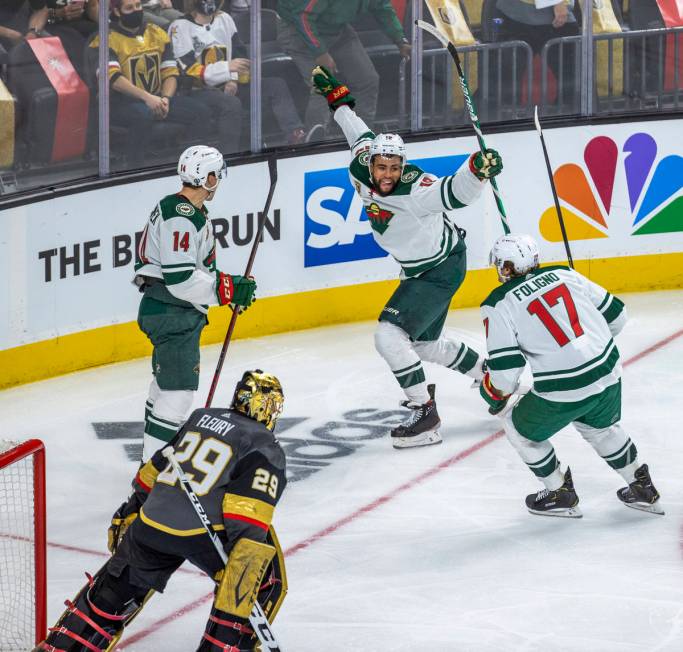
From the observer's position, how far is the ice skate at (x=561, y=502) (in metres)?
5.24

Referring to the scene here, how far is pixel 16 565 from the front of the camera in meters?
4.79

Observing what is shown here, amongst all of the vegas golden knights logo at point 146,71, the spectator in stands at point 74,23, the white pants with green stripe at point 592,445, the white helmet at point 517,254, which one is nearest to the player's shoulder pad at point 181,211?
the white helmet at point 517,254

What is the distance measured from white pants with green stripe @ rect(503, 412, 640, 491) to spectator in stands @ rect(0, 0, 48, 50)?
2.92 meters

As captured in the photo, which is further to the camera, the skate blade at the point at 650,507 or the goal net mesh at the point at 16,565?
the skate blade at the point at 650,507

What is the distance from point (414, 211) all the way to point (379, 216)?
153mm

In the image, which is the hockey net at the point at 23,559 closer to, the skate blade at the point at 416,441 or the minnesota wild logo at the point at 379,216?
the skate blade at the point at 416,441

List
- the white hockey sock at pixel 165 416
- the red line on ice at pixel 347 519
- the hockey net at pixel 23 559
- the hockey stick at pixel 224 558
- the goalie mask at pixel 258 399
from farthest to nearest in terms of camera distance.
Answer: the white hockey sock at pixel 165 416, the red line on ice at pixel 347 519, the hockey net at pixel 23 559, the goalie mask at pixel 258 399, the hockey stick at pixel 224 558

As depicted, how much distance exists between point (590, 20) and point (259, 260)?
7.52 feet

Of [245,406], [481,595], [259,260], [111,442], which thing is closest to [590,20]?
[259,260]

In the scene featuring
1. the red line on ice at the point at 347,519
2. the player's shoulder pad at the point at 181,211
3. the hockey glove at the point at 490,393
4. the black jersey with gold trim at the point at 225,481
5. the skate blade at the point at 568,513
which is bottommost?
the red line on ice at the point at 347,519

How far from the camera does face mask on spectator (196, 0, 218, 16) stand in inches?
286

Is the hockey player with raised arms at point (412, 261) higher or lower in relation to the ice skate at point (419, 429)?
higher

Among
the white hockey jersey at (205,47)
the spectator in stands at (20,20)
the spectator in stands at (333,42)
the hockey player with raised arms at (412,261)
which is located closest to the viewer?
the hockey player with raised arms at (412,261)

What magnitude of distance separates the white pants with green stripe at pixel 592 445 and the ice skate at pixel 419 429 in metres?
0.90
